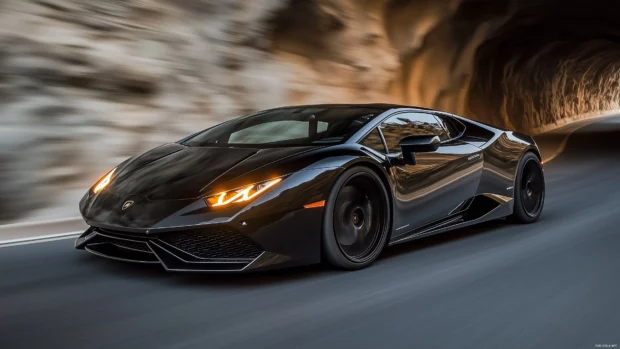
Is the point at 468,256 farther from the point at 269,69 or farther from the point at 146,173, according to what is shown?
the point at 269,69

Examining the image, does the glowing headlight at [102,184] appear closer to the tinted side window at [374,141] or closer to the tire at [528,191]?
the tinted side window at [374,141]

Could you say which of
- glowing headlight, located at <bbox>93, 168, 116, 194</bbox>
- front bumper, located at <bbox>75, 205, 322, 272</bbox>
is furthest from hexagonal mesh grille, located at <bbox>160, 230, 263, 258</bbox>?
glowing headlight, located at <bbox>93, 168, 116, 194</bbox>

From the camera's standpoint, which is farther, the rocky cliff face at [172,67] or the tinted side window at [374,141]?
the rocky cliff face at [172,67]

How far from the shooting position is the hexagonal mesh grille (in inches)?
162

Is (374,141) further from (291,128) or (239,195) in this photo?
(239,195)

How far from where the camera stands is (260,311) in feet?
12.2

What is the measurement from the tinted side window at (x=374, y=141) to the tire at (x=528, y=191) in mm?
1957

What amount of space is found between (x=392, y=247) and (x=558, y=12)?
19.2m

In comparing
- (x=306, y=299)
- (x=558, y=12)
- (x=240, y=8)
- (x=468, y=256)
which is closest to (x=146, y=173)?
(x=306, y=299)

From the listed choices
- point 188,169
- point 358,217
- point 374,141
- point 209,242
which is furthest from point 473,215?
point 209,242

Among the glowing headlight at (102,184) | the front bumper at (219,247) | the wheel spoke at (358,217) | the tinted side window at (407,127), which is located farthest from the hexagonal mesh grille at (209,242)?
the tinted side window at (407,127)

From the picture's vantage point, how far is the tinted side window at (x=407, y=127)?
5164 millimetres

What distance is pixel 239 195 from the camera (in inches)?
165

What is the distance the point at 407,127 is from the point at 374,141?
541 millimetres
